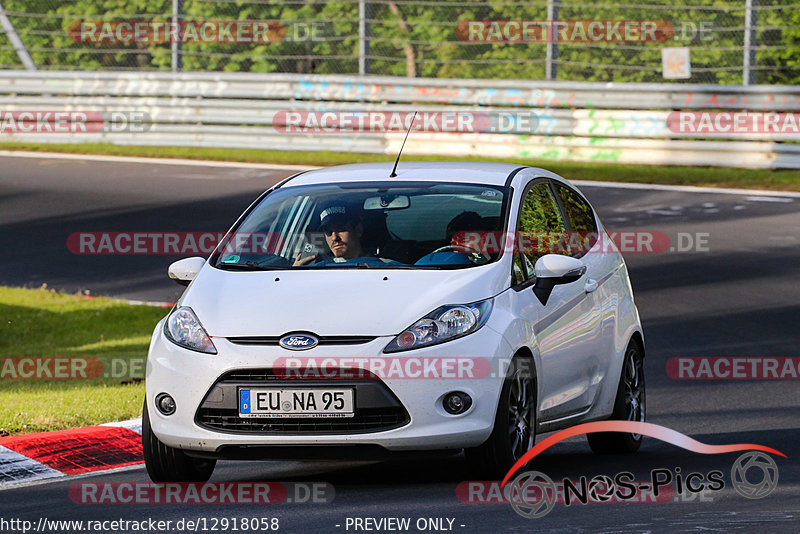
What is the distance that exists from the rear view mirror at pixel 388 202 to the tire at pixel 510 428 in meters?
1.25

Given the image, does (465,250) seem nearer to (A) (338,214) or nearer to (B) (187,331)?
(A) (338,214)

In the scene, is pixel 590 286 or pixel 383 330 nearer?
pixel 383 330

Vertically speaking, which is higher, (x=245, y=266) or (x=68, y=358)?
(x=245, y=266)

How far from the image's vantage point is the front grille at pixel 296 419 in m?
6.95

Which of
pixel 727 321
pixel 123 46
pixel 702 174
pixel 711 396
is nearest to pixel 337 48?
pixel 702 174

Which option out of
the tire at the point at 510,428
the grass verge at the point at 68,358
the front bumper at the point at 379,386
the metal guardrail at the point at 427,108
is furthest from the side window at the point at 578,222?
the metal guardrail at the point at 427,108

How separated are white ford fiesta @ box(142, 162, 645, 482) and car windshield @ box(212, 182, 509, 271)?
0.01m

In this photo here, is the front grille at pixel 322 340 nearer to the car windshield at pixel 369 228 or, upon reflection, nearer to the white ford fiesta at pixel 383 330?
the white ford fiesta at pixel 383 330

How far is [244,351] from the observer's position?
704cm

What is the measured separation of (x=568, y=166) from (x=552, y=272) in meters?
15.6

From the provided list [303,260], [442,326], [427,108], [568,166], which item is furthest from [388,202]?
[427,108]

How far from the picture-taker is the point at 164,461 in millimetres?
7438

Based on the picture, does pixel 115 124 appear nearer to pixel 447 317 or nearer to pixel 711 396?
pixel 711 396

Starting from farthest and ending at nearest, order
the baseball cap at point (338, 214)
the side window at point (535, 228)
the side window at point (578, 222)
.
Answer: the side window at point (578, 222), the baseball cap at point (338, 214), the side window at point (535, 228)
